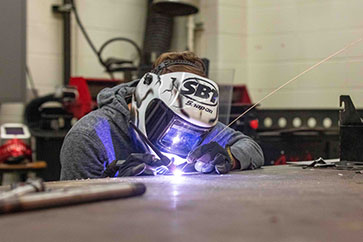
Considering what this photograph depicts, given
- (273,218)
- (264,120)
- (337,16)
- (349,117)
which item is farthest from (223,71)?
(273,218)

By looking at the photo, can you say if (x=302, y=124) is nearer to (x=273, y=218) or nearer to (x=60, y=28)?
(x=60, y=28)

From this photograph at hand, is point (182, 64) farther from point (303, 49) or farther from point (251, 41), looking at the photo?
point (251, 41)

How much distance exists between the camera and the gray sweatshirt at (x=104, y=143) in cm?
153

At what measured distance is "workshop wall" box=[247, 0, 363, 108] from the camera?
2.96 meters

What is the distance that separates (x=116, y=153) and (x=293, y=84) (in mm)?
1805

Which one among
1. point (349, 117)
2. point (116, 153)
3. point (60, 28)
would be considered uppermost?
point (60, 28)

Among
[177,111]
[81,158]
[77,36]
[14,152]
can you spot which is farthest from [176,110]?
[77,36]

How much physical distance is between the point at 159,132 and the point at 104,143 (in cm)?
29

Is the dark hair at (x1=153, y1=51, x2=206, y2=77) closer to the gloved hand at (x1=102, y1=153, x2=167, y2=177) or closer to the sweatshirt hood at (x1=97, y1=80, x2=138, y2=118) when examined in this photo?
the sweatshirt hood at (x1=97, y1=80, x2=138, y2=118)

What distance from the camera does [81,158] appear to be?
1536 millimetres

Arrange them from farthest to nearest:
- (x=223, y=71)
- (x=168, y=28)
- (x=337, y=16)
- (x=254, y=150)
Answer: (x=168, y=28) → (x=337, y=16) → (x=223, y=71) → (x=254, y=150)

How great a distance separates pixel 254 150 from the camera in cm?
161

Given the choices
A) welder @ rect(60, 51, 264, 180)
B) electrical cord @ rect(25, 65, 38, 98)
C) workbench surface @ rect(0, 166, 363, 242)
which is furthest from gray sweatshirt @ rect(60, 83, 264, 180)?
electrical cord @ rect(25, 65, 38, 98)

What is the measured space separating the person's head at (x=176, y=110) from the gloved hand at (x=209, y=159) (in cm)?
5
